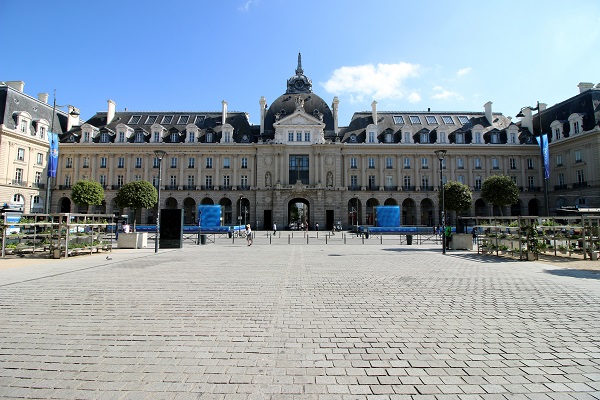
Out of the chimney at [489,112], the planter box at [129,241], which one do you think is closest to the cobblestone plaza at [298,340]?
the planter box at [129,241]

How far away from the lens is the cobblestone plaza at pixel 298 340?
3570mm

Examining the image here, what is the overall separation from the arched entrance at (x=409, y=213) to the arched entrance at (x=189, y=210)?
35.4 metres

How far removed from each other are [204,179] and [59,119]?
28.0 metres

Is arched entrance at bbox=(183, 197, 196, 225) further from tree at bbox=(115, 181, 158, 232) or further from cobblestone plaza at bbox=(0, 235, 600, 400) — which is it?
cobblestone plaza at bbox=(0, 235, 600, 400)

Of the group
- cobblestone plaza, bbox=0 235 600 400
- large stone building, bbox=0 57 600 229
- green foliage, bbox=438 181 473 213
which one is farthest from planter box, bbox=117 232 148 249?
large stone building, bbox=0 57 600 229

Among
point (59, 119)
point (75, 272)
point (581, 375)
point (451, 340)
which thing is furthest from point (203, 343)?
point (59, 119)

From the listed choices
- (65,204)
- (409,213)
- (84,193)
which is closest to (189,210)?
(84,193)

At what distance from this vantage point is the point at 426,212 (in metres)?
58.2

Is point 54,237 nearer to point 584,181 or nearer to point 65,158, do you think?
point 65,158

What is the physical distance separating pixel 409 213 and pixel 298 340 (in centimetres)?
5572

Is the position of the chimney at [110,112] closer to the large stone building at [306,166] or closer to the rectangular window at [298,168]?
the large stone building at [306,166]

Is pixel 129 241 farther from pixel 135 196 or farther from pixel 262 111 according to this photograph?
pixel 262 111

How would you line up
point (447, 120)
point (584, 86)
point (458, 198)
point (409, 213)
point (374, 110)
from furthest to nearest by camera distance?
1. point (447, 120)
2. point (374, 110)
3. point (409, 213)
4. point (584, 86)
5. point (458, 198)

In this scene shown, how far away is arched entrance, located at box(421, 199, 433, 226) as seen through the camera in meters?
57.6
